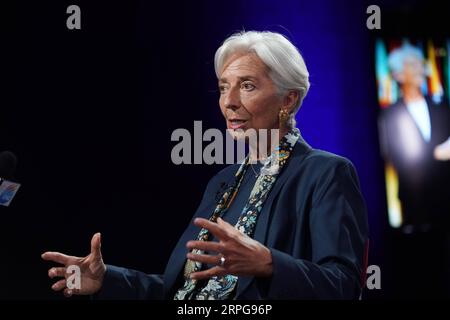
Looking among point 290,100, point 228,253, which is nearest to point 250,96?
point 290,100

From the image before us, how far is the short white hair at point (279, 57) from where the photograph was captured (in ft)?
6.17

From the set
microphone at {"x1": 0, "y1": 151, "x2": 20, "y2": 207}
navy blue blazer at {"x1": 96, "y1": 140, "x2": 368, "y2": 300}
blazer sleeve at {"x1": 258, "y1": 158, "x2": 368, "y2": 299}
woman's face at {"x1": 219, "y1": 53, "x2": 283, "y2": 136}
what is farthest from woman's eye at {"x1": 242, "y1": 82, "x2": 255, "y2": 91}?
microphone at {"x1": 0, "y1": 151, "x2": 20, "y2": 207}

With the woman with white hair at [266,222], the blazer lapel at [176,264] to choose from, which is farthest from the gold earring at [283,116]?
the blazer lapel at [176,264]

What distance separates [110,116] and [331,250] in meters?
1.37

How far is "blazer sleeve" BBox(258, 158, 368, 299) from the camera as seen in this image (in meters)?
1.46

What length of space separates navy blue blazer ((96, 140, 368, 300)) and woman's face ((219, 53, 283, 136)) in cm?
15

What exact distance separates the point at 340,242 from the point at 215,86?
119 centimetres

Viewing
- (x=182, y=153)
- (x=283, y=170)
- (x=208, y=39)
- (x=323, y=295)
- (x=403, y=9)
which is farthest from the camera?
(x=403, y=9)

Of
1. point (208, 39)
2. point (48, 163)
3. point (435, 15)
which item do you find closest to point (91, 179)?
point (48, 163)

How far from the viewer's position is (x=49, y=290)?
2.55 meters

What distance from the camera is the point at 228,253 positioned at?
1393 millimetres

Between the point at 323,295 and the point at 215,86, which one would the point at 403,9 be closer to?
the point at 215,86

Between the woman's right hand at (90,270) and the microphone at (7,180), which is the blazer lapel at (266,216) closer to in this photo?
the woman's right hand at (90,270)

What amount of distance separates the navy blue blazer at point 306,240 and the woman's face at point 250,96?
0.48 feet
